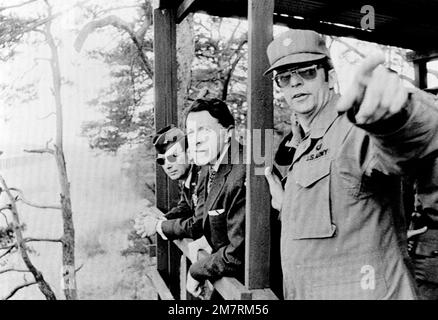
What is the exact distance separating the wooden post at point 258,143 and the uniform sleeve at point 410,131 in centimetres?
76

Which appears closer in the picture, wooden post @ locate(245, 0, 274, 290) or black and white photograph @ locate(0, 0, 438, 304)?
black and white photograph @ locate(0, 0, 438, 304)

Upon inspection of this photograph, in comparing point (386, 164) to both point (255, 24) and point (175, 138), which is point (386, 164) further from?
Answer: point (175, 138)

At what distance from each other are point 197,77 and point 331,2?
243 inches

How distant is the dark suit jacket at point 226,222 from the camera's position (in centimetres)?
191

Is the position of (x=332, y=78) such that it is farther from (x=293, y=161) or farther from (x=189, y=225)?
(x=189, y=225)

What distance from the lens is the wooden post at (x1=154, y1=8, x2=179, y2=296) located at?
370cm

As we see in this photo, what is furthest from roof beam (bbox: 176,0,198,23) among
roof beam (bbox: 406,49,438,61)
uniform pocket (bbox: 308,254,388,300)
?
roof beam (bbox: 406,49,438,61)

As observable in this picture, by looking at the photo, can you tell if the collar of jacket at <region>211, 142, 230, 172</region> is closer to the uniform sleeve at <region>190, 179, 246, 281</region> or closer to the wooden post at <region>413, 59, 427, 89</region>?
the uniform sleeve at <region>190, 179, 246, 281</region>

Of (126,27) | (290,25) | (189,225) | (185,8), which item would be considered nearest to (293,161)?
(189,225)

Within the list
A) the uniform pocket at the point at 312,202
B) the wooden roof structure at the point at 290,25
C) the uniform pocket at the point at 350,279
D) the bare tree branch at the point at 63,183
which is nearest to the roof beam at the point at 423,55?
the wooden roof structure at the point at 290,25

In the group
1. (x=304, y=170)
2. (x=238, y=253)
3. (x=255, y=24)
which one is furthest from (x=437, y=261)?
(x=255, y=24)

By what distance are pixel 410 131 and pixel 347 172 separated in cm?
36

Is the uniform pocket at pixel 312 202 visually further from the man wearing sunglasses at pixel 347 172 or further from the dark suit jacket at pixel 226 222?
the dark suit jacket at pixel 226 222

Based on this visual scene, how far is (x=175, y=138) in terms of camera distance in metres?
3.14
